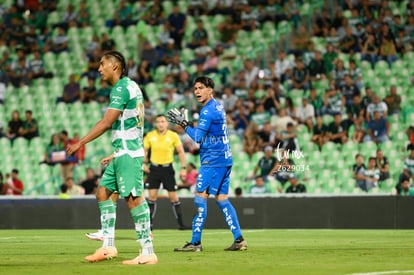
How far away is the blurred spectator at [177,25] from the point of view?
31156mm

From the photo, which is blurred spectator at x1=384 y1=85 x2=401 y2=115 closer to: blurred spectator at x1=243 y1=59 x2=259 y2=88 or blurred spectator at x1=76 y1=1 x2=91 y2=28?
blurred spectator at x1=243 y1=59 x2=259 y2=88

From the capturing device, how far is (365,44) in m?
28.0

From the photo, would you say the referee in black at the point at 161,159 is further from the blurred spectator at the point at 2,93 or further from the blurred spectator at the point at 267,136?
the blurred spectator at the point at 2,93

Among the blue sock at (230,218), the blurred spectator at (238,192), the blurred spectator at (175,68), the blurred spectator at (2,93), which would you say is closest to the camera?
the blue sock at (230,218)

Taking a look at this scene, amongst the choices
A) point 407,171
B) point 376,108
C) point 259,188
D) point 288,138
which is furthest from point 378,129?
point 259,188

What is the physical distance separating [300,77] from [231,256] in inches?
622

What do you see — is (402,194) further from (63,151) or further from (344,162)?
(63,151)

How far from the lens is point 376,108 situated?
25.7 m

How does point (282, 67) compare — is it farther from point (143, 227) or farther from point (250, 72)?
point (143, 227)

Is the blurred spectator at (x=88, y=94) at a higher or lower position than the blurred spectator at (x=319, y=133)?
higher

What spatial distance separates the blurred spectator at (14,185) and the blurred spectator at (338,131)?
8559mm

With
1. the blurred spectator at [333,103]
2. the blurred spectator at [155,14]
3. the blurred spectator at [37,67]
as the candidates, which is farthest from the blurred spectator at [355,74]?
the blurred spectator at [37,67]

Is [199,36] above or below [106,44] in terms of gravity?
above

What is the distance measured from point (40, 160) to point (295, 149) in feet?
26.3
